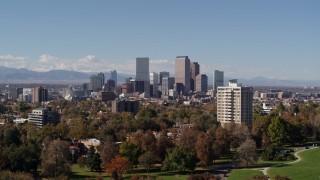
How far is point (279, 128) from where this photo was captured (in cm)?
6003

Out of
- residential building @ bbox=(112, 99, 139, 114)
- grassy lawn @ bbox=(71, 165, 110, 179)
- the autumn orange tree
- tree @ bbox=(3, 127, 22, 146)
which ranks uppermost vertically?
residential building @ bbox=(112, 99, 139, 114)

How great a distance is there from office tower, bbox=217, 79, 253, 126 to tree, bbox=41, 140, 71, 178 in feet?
118

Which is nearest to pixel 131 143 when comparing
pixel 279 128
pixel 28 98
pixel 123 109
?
pixel 279 128

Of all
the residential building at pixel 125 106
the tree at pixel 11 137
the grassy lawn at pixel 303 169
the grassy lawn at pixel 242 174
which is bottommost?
the grassy lawn at pixel 242 174

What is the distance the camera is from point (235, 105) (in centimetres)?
7806

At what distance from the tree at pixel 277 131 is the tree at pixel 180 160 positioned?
64.5ft

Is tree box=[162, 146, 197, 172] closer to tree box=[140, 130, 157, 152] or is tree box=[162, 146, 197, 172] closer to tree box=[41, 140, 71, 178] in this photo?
tree box=[140, 130, 157, 152]

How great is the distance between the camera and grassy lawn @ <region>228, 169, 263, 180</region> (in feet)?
131

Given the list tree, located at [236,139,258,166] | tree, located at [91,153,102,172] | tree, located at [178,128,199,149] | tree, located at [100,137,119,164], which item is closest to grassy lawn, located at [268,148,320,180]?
tree, located at [236,139,258,166]

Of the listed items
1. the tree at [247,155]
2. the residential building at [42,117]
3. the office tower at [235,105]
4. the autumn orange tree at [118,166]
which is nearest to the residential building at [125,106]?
the residential building at [42,117]

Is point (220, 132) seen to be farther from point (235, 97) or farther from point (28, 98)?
point (28, 98)

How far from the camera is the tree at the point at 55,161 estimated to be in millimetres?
38312

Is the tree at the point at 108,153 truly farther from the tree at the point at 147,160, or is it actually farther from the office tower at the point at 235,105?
the office tower at the point at 235,105

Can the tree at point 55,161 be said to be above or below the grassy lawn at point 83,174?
above
